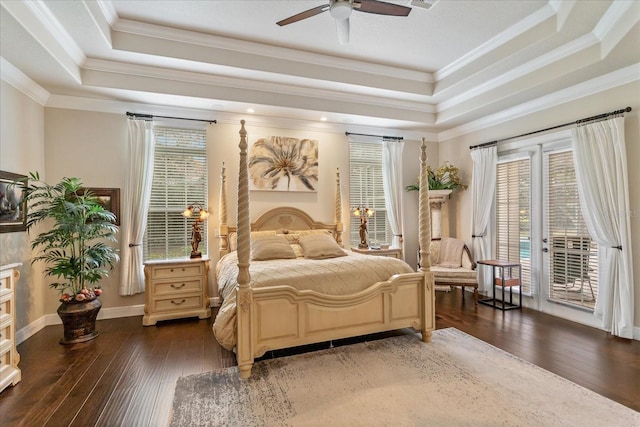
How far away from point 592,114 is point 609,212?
3.90 ft

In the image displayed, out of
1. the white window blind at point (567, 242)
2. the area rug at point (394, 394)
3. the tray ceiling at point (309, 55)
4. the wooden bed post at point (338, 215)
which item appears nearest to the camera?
the area rug at point (394, 394)

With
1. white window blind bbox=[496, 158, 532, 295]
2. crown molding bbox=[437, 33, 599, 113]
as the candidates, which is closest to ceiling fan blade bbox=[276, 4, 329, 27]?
crown molding bbox=[437, 33, 599, 113]

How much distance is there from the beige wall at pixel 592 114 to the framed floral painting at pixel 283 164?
2.72 m

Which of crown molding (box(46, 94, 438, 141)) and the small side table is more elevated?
crown molding (box(46, 94, 438, 141))

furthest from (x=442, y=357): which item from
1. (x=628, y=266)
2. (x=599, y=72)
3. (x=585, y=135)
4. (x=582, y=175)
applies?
(x=599, y=72)

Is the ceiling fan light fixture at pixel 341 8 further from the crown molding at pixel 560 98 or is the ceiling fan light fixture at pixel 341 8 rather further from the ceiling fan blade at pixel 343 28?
the crown molding at pixel 560 98

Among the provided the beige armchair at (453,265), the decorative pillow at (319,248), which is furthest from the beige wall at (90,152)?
the beige armchair at (453,265)

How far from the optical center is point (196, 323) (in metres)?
4.07

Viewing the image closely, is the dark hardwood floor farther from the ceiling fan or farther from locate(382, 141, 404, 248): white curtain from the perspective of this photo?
the ceiling fan

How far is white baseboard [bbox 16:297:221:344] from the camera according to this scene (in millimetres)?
3620

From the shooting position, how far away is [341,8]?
2.44 metres

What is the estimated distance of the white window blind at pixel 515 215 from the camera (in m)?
4.54

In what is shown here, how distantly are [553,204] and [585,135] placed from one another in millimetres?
963

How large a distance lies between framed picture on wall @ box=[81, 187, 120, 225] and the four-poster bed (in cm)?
184
